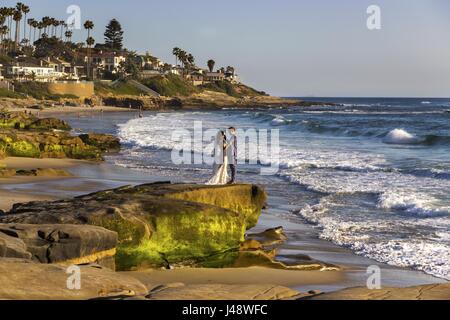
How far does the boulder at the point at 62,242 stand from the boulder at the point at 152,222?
0.74m

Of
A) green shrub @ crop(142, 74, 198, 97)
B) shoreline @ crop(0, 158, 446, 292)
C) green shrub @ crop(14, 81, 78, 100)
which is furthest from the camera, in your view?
green shrub @ crop(142, 74, 198, 97)

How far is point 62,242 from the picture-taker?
360 inches

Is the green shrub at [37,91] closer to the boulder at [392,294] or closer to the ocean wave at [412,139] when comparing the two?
the ocean wave at [412,139]

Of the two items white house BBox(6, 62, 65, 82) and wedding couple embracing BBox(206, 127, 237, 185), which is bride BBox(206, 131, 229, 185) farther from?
white house BBox(6, 62, 65, 82)

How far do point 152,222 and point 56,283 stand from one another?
12.7 ft

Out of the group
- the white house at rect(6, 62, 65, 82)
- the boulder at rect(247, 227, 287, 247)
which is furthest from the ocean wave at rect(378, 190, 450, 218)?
the white house at rect(6, 62, 65, 82)

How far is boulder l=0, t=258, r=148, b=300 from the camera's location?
681 cm

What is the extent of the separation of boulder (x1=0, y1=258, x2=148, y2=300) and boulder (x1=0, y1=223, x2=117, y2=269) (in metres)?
1.01

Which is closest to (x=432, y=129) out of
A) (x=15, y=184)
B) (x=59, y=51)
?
(x=15, y=184)

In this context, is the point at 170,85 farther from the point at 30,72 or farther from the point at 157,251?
the point at 157,251

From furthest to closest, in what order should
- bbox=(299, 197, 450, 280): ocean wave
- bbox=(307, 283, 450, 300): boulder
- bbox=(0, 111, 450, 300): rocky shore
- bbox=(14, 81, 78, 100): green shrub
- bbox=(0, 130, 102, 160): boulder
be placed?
bbox=(14, 81, 78, 100): green shrub, bbox=(0, 130, 102, 160): boulder, bbox=(299, 197, 450, 280): ocean wave, bbox=(0, 111, 450, 300): rocky shore, bbox=(307, 283, 450, 300): boulder

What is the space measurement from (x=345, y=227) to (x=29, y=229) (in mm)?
8631
